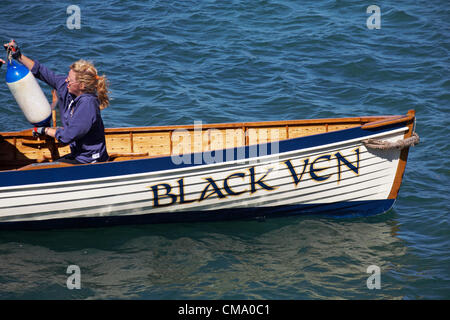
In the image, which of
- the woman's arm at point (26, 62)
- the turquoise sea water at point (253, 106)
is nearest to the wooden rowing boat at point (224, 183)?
the turquoise sea water at point (253, 106)

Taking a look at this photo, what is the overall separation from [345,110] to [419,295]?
526cm

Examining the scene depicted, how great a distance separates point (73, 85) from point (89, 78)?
219 millimetres

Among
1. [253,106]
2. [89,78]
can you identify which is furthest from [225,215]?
[253,106]

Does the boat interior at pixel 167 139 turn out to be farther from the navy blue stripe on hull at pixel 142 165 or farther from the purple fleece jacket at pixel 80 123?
the purple fleece jacket at pixel 80 123

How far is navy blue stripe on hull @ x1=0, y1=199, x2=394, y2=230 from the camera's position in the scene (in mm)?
7523

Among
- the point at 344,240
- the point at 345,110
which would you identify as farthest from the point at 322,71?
the point at 344,240

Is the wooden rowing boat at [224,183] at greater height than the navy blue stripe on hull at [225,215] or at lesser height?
greater

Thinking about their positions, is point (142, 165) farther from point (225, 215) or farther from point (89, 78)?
point (225, 215)

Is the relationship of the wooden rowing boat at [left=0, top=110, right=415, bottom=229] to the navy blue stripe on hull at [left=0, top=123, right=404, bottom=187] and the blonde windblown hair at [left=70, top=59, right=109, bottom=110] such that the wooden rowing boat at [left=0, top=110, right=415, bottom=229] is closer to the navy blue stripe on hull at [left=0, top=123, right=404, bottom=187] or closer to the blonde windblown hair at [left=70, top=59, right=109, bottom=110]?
the navy blue stripe on hull at [left=0, top=123, right=404, bottom=187]

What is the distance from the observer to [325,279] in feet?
21.9

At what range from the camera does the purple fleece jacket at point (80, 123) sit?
21.9 ft

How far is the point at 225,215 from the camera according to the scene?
25.7ft

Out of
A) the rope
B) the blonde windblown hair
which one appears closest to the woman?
the blonde windblown hair

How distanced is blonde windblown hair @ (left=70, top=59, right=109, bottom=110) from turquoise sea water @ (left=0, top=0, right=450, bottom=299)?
1994 mm
